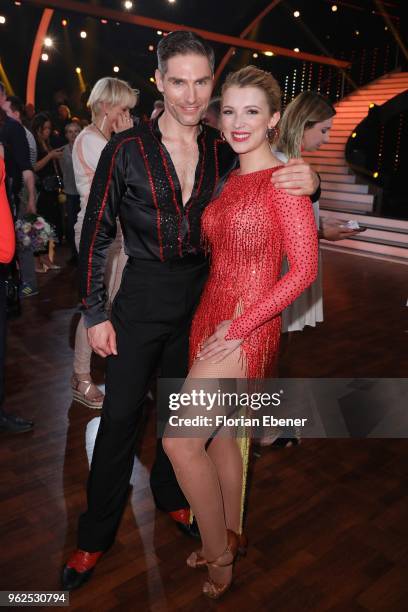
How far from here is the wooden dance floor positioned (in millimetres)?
1824

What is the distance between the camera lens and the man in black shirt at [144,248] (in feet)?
5.49

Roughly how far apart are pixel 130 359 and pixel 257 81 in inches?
38.8

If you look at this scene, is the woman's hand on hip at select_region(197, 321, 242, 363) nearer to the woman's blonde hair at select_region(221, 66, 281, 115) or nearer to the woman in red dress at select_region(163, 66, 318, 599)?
the woman in red dress at select_region(163, 66, 318, 599)

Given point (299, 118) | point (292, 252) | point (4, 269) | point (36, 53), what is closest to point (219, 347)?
point (292, 252)

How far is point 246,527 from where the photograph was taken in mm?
2180

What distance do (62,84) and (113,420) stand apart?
1456cm

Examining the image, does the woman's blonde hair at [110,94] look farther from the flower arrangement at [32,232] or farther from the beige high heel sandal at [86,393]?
the flower arrangement at [32,232]

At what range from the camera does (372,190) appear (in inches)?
412

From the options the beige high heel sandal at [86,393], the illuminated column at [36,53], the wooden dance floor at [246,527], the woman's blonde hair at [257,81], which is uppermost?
the illuminated column at [36,53]

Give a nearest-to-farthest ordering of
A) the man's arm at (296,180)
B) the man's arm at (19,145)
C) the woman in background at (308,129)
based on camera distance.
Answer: the man's arm at (296,180)
the woman in background at (308,129)
the man's arm at (19,145)

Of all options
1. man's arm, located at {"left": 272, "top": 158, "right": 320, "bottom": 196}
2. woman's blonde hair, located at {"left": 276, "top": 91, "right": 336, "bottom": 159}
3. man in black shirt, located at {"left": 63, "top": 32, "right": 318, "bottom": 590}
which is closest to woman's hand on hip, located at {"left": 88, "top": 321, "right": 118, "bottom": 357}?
man in black shirt, located at {"left": 63, "top": 32, "right": 318, "bottom": 590}

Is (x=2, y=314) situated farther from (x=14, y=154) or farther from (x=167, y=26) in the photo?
(x=167, y=26)

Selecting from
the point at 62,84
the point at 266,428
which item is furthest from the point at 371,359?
the point at 62,84

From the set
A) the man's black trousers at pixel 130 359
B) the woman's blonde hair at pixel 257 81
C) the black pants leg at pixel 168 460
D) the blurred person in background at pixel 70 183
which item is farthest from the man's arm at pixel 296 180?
the blurred person in background at pixel 70 183
